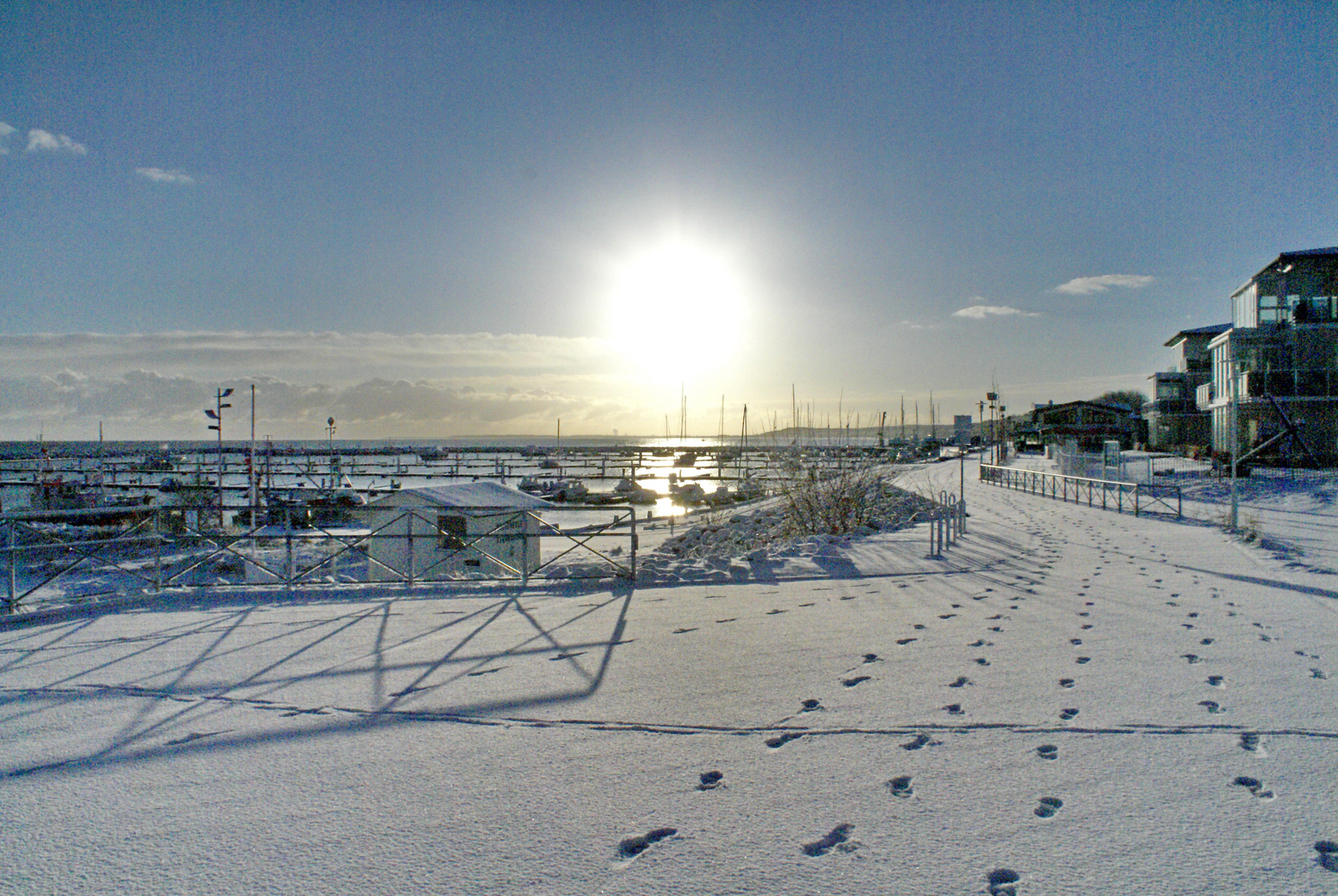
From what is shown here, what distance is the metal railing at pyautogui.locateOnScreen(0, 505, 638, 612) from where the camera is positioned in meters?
10.2

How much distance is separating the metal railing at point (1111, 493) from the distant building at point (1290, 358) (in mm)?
8925

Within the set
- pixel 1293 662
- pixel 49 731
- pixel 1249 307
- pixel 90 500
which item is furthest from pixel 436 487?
pixel 1249 307

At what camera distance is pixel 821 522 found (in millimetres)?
19188

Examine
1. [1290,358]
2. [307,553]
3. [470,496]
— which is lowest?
[307,553]

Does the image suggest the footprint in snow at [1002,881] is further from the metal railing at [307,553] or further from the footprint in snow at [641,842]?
the metal railing at [307,553]

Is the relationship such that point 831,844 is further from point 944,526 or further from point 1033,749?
point 944,526

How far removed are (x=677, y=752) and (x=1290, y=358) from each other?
41.4 meters

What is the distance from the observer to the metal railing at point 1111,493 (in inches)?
884

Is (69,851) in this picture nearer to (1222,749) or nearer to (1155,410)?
(1222,749)

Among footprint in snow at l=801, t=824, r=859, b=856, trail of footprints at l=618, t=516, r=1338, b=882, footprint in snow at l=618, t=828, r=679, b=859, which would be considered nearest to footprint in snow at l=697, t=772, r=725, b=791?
trail of footprints at l=618, t=516, r=1338, b=882

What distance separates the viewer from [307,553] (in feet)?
94.4

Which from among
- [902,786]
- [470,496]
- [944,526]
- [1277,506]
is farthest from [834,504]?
[902,786]

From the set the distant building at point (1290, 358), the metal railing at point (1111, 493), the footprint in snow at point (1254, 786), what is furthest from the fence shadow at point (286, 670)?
the distant building at point (1290, 358)

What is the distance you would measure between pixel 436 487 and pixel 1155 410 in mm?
50362
